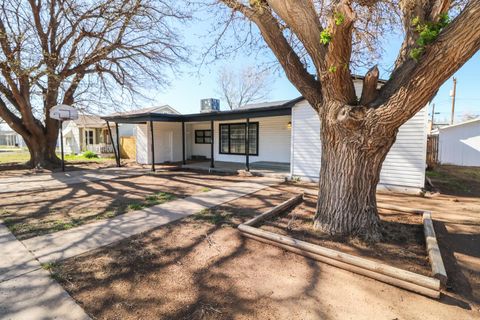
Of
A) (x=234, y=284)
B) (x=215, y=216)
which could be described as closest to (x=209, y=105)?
(x=215, y=216)

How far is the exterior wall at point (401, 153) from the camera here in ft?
22.2

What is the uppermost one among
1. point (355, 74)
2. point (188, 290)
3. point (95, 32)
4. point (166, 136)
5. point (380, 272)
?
point (95, 32)

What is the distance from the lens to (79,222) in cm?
447

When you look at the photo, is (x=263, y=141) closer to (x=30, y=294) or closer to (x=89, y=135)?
(x=30, y=294)

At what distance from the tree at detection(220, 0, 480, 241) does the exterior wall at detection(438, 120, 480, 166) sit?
14779 millimetres

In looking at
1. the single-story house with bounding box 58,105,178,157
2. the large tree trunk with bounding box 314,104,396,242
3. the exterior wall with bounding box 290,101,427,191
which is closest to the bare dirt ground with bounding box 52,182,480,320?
the large tree trunk with bounding box 314,104,396,242

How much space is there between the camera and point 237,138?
13273 mm

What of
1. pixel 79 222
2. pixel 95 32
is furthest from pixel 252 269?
pixel 95 32

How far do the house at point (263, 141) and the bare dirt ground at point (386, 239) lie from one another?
2.96 meters

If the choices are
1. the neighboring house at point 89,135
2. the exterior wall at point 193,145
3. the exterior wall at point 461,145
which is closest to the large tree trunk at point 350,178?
the exterior wall at point 193,145

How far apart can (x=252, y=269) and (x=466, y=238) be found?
3534 millimetres

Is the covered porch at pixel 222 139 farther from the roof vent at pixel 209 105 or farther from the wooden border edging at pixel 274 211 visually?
the wooden border edging at pixel 274 211

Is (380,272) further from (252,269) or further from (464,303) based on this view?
(252,269)

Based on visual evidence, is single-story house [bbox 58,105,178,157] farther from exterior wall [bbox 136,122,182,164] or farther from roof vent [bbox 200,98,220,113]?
exterior wall [bbox 136,122,182,164]
